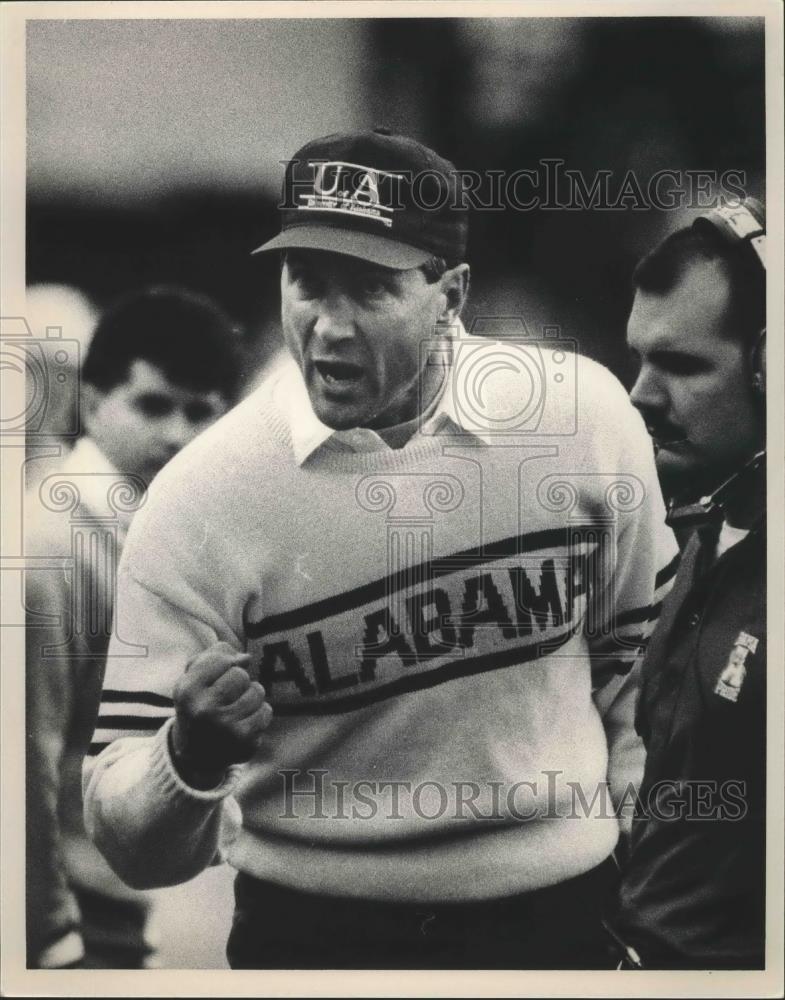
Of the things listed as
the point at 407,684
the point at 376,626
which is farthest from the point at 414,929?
the point at 376,626

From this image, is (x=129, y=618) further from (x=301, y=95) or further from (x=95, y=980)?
(x=301, y=95)

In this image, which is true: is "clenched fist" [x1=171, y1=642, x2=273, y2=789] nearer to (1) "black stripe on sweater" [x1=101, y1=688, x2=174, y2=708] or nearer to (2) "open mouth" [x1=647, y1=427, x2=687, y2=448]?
(1) "black stripe on sweater" [x1=101, y1=688, x2=174, y2=708]

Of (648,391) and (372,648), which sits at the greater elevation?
(648,391)

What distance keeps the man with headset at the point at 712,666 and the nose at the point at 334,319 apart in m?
0.64

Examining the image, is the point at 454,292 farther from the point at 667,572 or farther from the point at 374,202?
the point at 667,572

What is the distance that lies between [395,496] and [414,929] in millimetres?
876

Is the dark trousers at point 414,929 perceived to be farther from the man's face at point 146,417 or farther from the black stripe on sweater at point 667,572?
the man's face at point 146,417

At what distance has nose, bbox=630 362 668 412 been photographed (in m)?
2.29

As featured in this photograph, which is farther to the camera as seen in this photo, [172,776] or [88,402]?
[88,402]

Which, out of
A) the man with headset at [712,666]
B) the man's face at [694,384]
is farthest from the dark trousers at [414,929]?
the man's face at [694,384]

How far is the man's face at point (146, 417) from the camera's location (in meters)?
2.29

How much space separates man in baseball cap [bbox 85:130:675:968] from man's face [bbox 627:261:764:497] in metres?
0.09

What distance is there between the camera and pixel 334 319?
225 centimetres
